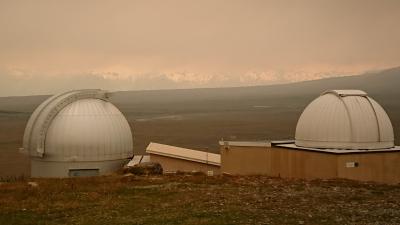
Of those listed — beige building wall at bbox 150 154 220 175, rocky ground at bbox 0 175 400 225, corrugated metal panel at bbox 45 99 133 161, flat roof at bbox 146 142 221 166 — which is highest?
corrugated metal panel at bbox 45 99 133 161

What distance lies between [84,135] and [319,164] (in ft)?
41.0

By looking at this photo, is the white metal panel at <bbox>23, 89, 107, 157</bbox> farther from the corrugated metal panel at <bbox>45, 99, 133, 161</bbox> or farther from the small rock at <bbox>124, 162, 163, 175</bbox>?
the small rock at <bbox>124, 162, 163, 175</bbox>

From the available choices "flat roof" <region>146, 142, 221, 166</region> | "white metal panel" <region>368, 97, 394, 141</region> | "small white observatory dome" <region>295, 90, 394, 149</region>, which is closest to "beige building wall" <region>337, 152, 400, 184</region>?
"small white observatory dome" <region>295, 90, 394, 149</region>

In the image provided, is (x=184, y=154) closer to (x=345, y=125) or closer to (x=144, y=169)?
(x=144, y=169)

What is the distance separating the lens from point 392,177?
2777 cm

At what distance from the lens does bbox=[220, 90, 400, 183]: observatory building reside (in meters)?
26.7

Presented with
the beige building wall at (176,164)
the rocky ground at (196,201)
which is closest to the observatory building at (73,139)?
the beige building wall at (176,164)

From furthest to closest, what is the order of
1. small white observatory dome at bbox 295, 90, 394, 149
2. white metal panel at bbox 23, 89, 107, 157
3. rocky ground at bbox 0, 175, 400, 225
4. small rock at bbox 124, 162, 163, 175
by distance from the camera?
white metal panel at bbox 23, 89, 107, 157
small white observatory dome at bbox 295, 90, 394, 149
small rock at bbox 124, 162, 163, 175
rocky ground at bbox 0, 175, 400, 225

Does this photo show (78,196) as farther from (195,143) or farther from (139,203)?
A: (195,143)

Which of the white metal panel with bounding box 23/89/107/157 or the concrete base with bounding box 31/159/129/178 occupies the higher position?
the white metal panel with bounding box 23/89/107/157

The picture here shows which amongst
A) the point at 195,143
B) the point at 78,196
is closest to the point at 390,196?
the point at 78,196

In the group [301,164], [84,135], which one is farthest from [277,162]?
[84,135]

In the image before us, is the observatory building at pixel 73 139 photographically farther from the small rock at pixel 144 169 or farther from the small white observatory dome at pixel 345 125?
the small white observatory dome at pixel 345 125

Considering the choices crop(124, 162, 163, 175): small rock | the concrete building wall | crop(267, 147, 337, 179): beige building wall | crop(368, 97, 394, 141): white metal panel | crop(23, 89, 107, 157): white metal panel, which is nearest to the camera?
crop(267, 147, 337, 179): beige building wall
